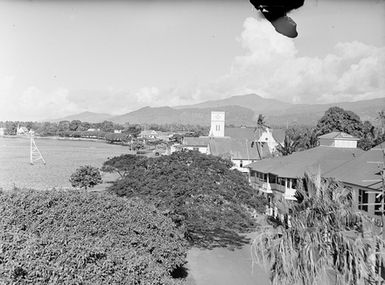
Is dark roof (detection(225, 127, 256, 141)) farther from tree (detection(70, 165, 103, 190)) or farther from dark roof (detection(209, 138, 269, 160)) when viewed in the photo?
tree (detection(70, 165, 103, 190))

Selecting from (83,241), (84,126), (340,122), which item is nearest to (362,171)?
(83,241)

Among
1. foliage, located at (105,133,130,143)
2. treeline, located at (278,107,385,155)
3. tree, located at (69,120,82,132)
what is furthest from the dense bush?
tree, located at (69,120,82,132)

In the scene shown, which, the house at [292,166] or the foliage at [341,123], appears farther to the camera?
the foliage at [341,123]

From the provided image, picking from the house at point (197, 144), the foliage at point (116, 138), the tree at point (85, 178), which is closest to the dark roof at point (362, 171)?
the tree at point (85, 178)

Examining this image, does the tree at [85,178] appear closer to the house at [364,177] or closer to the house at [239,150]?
the house at [239,150]

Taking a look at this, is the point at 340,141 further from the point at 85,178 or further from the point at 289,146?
the point at 85,178
